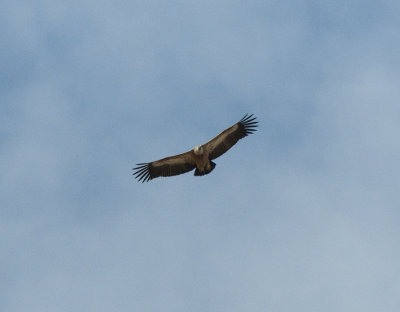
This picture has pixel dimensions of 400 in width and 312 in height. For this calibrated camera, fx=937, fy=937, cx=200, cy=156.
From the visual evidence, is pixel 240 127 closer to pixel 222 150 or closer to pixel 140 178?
pixel 222 150

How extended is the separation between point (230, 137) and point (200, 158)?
5.84 ft

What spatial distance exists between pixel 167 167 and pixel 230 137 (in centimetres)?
333

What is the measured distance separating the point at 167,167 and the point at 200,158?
6.56 ft

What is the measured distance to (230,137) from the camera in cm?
4344

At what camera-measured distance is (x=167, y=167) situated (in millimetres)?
44094

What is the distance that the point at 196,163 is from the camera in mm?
43281

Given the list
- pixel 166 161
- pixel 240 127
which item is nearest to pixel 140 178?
pixel 166 161

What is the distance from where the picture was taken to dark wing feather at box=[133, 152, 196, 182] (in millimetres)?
43562

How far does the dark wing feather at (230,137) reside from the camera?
43.2 meters

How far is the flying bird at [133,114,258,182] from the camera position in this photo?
43000 mm

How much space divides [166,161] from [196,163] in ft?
4.94

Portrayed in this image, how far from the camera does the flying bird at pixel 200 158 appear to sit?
43000mm

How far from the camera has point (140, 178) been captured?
4434 centimetres

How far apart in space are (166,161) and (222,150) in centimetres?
270
